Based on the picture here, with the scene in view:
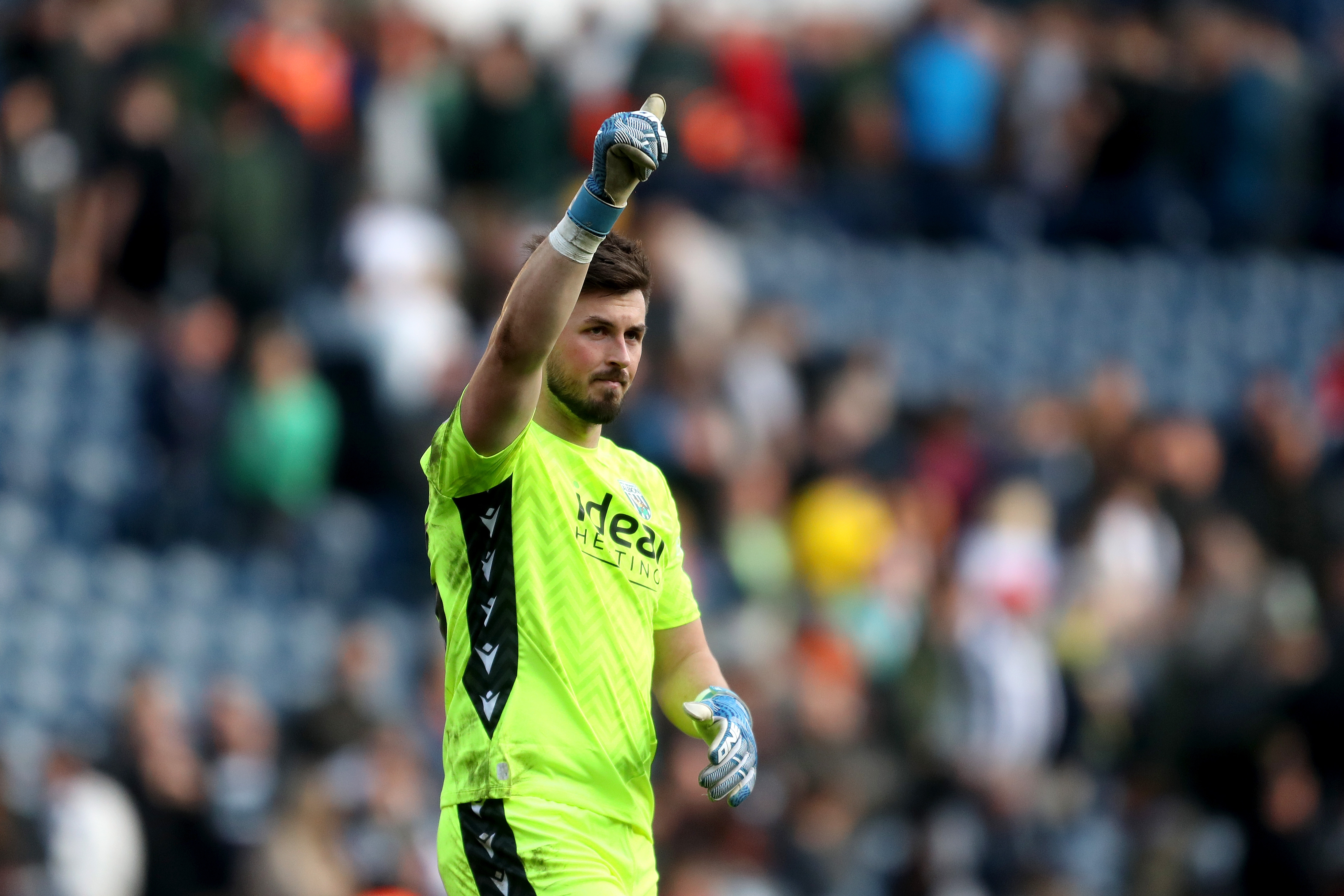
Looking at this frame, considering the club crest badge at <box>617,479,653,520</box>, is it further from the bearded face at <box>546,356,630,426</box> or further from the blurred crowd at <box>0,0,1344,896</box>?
the blurred crowd at <box>0,0,1344,896</box>

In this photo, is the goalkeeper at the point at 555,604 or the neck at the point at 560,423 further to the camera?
the neck at the point at 560,423

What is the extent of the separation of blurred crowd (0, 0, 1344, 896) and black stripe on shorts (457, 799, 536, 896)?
4.95 metres

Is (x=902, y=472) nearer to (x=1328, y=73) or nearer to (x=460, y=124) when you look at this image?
(x=460, y=124)

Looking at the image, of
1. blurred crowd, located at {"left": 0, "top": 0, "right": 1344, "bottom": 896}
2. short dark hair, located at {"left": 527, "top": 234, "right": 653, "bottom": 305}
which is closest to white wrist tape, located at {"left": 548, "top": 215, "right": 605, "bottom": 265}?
short dark hair, located at {"left": 527, "top": 234, "right": 653, "bottom": 305}

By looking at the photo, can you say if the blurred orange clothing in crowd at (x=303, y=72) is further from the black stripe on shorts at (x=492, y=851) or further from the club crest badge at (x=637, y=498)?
the black stripe on shorts at (x=492, y=851)

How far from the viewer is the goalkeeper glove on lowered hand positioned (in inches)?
177

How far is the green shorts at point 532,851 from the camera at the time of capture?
4789 millimetres

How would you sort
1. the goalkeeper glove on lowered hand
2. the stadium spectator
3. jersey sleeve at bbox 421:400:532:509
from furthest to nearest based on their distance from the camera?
the stadium spectator
jersey sleeve at bbox 421:400:532:509
the goalkeeper glove on lowered hand

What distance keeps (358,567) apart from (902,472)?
373 centimetres

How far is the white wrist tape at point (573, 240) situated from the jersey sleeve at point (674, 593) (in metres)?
0.98

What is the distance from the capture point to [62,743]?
34.5 feet

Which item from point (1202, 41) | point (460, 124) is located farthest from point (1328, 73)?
point (460, 124)

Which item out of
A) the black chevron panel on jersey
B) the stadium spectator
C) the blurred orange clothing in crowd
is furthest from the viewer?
the blurred orange clothing in crowd

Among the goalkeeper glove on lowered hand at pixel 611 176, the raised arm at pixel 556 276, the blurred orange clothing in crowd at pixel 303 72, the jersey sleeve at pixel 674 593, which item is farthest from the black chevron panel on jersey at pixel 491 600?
the blurred orange clothing in crowd at pixel 303 72
